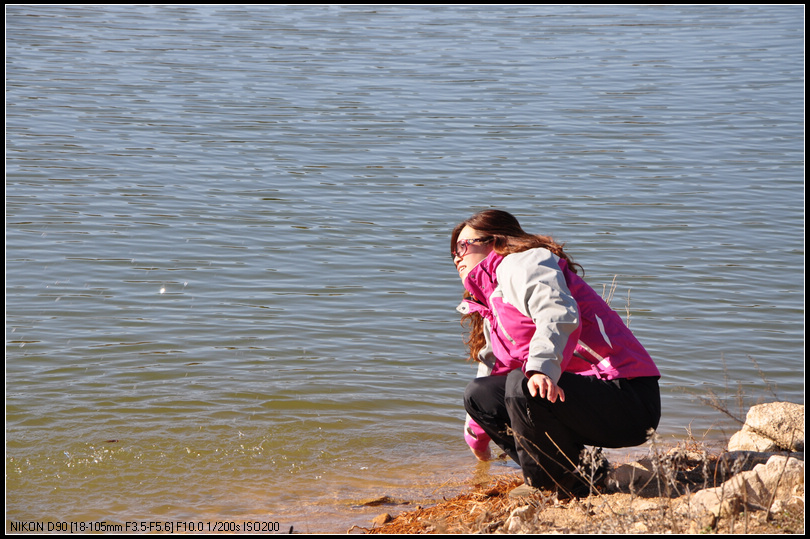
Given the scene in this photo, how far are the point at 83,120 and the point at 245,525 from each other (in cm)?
1093

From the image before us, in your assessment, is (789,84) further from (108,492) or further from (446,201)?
(108,492)

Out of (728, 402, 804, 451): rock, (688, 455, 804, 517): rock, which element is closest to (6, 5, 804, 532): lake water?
(728, 402, 804, 451): rock

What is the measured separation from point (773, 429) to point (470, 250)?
2.11 meters

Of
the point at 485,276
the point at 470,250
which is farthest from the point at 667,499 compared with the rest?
the point at 470,250

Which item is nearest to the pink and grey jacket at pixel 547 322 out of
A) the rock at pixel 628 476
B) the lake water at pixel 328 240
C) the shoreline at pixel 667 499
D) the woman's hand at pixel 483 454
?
the shoreline at pixel 667 499

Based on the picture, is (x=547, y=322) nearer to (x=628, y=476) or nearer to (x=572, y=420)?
(x=572, y=420)

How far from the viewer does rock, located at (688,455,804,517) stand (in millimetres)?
3586

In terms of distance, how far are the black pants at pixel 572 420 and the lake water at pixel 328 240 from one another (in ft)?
3.07

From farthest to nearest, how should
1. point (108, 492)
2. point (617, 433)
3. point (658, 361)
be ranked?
point (658, 361)
point (108, 492)
point (617, 433)

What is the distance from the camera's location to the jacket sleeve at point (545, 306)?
3.72 metres

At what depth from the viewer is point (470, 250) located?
4281 mm

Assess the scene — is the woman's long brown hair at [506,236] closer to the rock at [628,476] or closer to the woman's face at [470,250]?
the woman's face at [470,250]

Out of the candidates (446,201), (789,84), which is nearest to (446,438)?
(446,201)

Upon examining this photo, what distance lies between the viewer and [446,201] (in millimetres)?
10836
